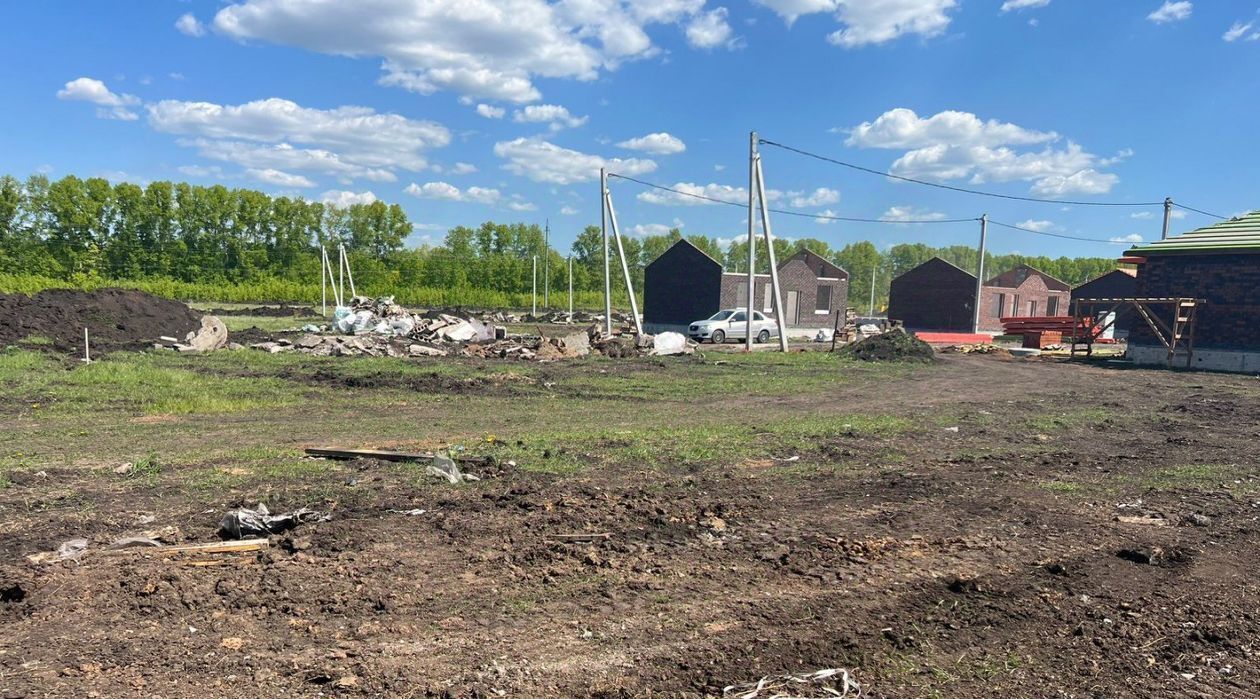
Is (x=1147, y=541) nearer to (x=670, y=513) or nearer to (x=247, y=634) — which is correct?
(x=670, y=513)

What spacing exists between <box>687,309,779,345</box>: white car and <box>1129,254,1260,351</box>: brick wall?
1383 centimetres

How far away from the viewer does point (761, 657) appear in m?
3.88

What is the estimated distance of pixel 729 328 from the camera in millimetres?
32844

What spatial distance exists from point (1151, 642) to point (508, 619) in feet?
12.2

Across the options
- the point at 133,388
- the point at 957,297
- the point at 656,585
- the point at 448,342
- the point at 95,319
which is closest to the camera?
the point at 656,585

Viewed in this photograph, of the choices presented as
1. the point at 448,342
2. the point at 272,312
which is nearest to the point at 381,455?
the point at 448,342

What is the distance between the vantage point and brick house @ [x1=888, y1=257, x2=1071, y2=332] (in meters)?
48.9

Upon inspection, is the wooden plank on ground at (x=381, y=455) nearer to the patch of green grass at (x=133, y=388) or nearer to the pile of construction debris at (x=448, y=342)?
the patch of green grass at (x=133, y=388)

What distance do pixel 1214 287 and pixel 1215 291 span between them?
0.46 feet

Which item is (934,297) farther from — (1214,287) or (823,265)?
(1214,287)

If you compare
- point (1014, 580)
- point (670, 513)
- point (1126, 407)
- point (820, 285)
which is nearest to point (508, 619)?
point (670, 513)

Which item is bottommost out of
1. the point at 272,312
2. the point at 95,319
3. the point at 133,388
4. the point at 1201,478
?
the point at 133,388

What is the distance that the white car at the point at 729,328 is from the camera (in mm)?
32500

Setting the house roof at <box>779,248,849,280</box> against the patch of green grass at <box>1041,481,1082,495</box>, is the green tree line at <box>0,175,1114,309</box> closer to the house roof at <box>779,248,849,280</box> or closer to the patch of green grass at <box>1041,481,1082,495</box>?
the house roof at <box>779,248,849,280</box>
